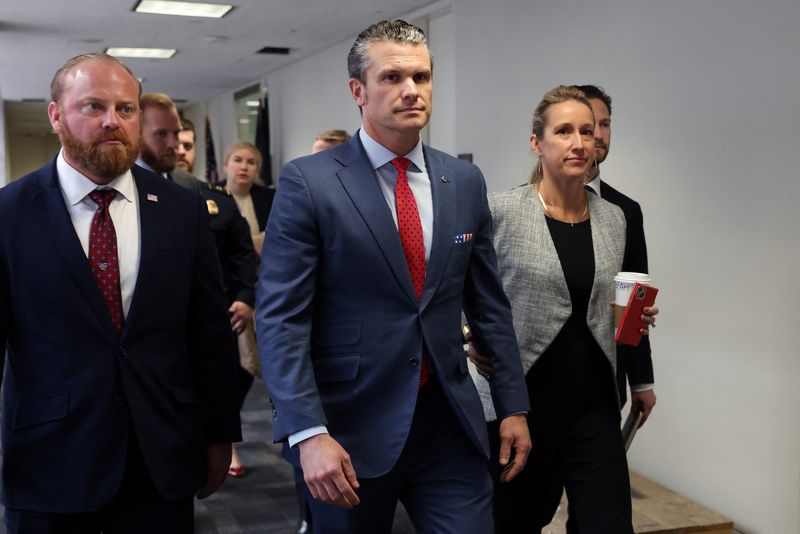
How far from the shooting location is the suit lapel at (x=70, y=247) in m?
1.77

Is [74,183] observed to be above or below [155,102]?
below

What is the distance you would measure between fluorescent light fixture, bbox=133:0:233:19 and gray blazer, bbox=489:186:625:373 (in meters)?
5.48

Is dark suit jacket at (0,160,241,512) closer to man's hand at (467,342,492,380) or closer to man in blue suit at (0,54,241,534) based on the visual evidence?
man in blue suit at (0,54,241,534)

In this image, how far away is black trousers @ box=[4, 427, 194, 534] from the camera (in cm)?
182

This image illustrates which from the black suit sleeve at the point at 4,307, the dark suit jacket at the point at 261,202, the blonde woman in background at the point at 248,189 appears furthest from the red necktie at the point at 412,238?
the dark suit jacket at the point at 261,202

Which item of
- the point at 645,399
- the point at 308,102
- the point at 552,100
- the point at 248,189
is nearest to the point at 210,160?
the point at 308,102

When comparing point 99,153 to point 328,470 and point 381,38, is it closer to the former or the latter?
point 381,38

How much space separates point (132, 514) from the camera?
1.88 meters

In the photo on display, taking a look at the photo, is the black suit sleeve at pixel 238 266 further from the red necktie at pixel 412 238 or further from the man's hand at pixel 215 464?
the red necktie at pixel 412 238

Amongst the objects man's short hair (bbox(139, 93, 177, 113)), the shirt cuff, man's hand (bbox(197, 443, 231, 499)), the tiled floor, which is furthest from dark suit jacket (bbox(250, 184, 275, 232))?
the shirt cuff

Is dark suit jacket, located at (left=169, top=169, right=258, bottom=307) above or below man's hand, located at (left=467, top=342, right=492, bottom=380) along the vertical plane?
above

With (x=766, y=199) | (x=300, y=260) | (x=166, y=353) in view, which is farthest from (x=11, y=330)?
(x=766, y=199)

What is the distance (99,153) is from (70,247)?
0.73ft

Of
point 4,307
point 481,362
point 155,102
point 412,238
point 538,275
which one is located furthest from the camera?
point 155,102
